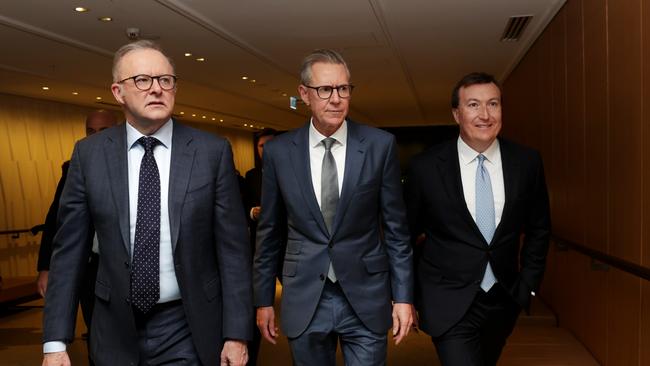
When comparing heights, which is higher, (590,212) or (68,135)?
(68,135)

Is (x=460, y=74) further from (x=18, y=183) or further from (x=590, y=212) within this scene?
(x=18, y=183)

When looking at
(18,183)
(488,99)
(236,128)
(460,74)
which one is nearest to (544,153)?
(460,74)

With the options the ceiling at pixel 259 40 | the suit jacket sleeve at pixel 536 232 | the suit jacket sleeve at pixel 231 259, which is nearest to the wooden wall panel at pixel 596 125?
the ceiling at pixel 259 40

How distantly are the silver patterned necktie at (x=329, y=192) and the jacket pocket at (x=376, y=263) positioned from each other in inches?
5.7

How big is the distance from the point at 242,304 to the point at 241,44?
20.6 ft

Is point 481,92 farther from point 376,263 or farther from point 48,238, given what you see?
point 48,238

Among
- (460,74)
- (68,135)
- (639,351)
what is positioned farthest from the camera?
(68,135)

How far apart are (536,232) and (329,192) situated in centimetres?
122

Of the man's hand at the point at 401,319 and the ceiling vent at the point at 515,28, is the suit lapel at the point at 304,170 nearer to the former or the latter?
the man's hand at the point at 401,319

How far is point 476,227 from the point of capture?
3195mm

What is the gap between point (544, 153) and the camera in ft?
26.5

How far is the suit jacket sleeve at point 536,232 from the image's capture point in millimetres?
3344

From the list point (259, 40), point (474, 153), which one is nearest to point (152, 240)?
point (474, 153)

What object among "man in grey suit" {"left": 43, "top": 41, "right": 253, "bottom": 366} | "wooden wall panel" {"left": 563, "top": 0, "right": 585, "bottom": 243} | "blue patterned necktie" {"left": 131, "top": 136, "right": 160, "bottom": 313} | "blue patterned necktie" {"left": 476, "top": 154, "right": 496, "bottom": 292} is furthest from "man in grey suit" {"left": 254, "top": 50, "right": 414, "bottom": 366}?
"wooden wall panel" {"left": 563, "top": 0, "right": 585, "bottom": 243}
